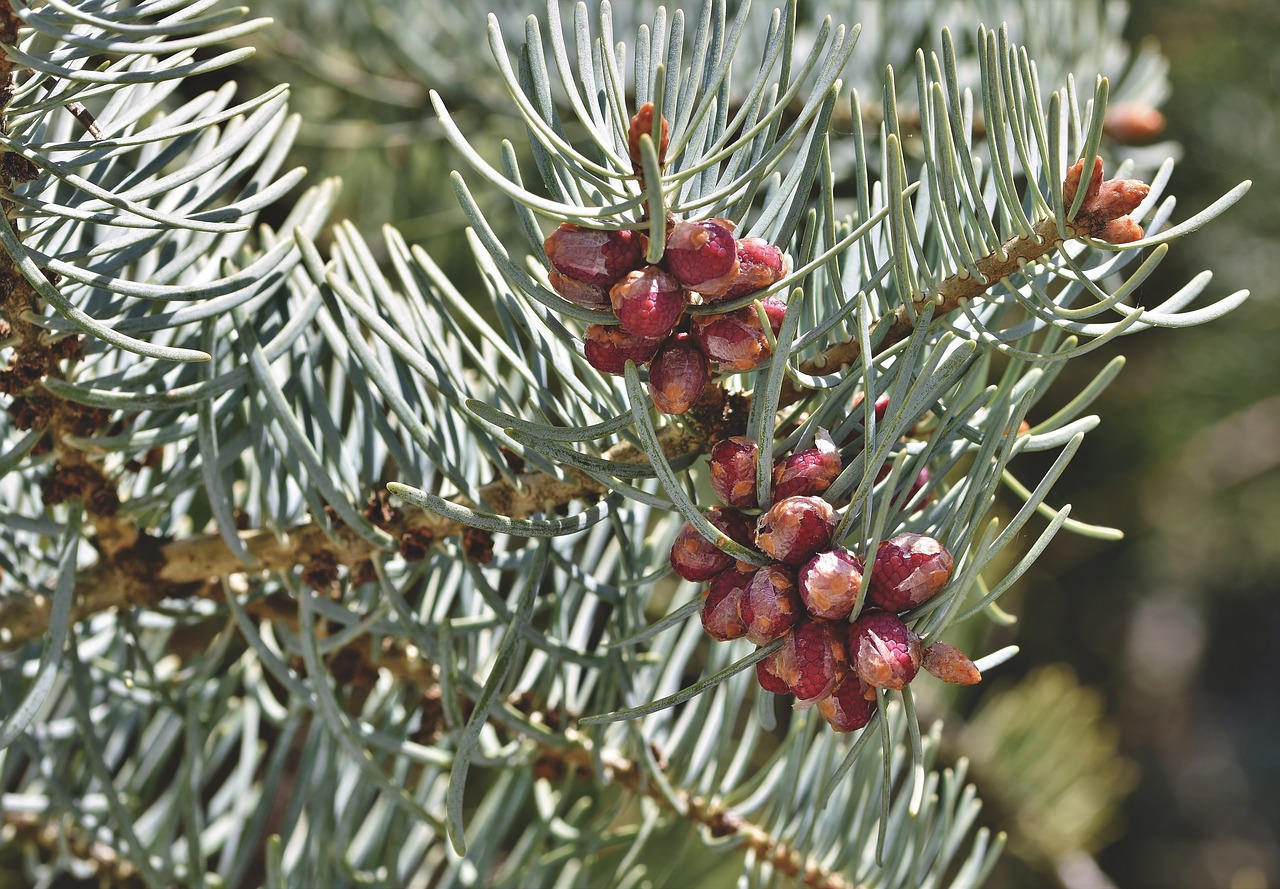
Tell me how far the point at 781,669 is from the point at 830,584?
0.03 metres

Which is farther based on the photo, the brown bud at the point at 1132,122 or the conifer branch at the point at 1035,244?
the brown bud at the point at 1132,122

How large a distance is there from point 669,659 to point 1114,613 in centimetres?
135

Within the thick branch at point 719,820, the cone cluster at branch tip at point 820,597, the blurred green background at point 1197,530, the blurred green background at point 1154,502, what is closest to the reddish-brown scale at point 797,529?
the cone cluster at branch tip at point 820,597

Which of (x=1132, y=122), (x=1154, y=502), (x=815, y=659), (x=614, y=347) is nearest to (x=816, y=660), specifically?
(x=815, y=659)

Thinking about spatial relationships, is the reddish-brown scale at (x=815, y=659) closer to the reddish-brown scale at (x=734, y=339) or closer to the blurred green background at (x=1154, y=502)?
the reddish-brown scale at (x=734, y=339)

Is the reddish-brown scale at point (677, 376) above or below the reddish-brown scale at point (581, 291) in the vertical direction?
below

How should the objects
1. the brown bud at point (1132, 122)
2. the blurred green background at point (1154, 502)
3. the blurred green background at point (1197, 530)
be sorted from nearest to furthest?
the brown bud at point (1132, 122) → the blurred green background at point (1154, 502) → the blurred green background at point (1197, 530)

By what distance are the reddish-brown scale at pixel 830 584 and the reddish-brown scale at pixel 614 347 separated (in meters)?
0.08

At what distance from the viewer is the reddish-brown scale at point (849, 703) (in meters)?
0.31

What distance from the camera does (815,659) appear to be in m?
0.30

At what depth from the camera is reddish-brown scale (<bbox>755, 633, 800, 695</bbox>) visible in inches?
11.7

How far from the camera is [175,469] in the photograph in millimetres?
439

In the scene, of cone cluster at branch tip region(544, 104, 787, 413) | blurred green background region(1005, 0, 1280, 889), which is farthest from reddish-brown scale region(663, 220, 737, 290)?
blurred green background region(1005, 0, 1280, 889)

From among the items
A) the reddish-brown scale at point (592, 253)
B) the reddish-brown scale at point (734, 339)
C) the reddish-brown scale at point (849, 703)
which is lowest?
the reddish-brown scale at point (849, 703)
